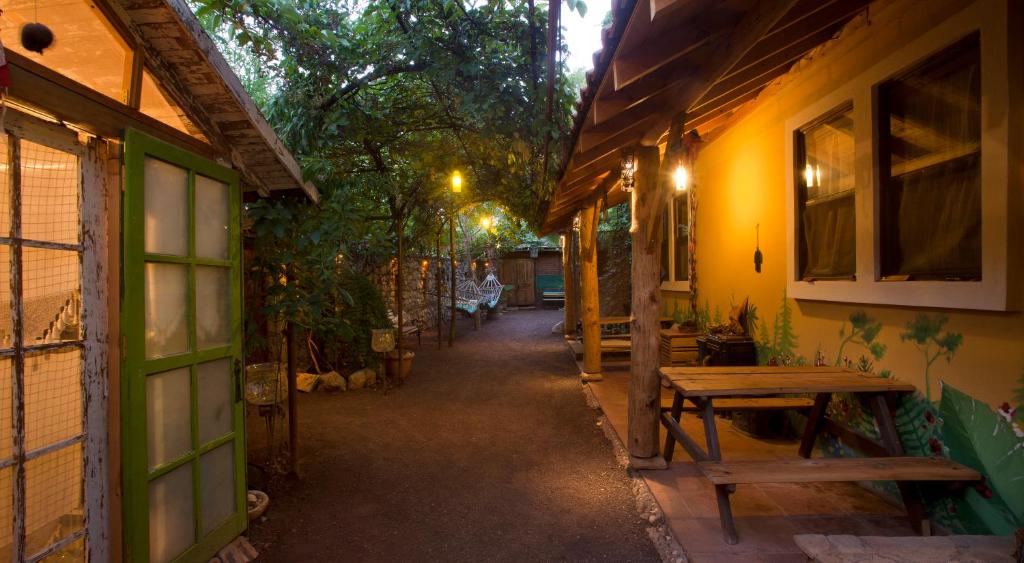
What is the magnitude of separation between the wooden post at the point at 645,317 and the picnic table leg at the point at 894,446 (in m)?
1.17

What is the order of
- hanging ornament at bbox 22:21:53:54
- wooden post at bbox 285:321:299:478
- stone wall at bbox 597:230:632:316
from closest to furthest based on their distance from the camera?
hanging ornament at bbox 22:21:53:54 → wooden post at bbox 285:321:299:478 → stone wall at bbox 597:230:632:316

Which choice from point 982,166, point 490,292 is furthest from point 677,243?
point 490,292

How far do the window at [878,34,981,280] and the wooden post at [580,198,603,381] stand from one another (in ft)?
12.2

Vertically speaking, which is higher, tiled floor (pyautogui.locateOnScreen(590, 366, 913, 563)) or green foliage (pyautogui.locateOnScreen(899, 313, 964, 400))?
green foliage (pyautogui.locateOnScreen(899, 313, 964, 400))

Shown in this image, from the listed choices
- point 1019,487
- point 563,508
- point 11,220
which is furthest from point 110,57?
point 1019,487

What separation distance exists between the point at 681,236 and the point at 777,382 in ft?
12.4

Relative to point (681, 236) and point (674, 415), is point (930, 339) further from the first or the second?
point (681, 236)

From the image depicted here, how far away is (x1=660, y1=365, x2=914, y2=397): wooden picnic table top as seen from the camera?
8.11 feet

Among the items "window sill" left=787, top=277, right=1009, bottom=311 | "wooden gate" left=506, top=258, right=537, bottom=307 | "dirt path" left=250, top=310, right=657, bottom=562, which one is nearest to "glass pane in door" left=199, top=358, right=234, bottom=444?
"dirt path" left=250, top=310, right=657, bottom=562

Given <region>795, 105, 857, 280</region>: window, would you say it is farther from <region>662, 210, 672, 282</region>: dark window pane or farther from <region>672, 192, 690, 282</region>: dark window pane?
<region>662, 210, 672, 282</region>: dark window pane

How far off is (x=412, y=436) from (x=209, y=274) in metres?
2.62

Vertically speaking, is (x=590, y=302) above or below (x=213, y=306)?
below

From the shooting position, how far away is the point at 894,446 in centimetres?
242

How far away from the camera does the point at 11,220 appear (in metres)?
1.65
